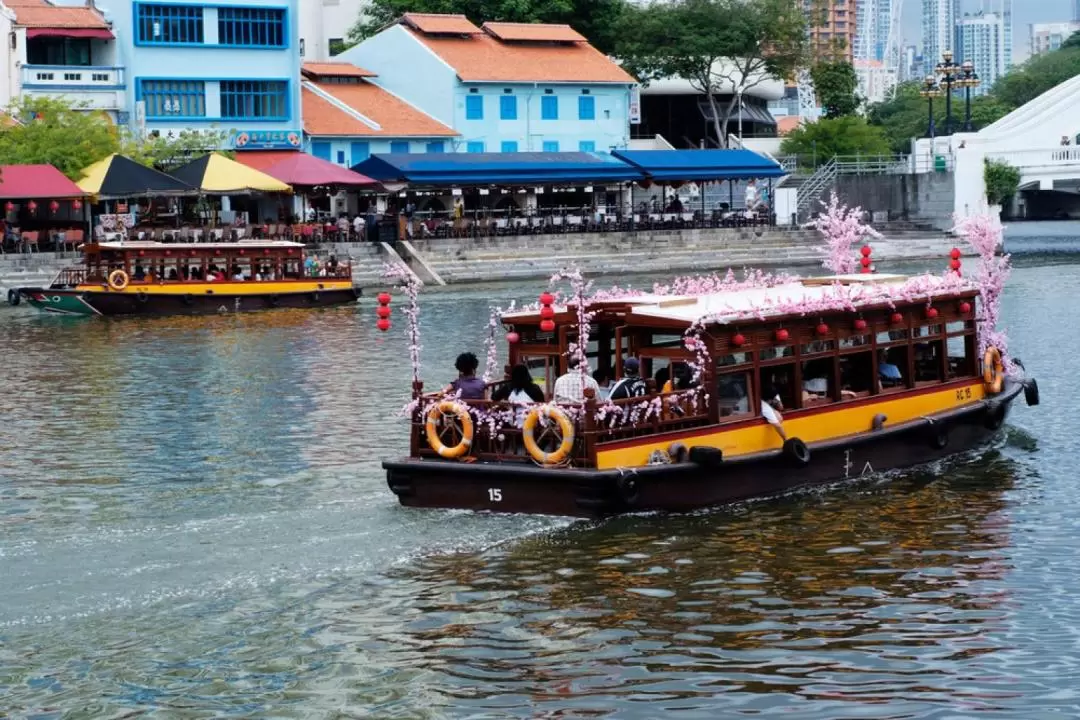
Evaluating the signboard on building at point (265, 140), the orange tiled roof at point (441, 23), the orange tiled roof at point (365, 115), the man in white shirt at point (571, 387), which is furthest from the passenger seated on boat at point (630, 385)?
the orange tiled roof at point (441, 23)

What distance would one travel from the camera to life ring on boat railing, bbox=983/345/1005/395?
23233mm

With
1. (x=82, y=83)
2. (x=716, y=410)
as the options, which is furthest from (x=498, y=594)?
(x=82, y=83)

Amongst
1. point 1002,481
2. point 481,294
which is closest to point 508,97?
point 481,294

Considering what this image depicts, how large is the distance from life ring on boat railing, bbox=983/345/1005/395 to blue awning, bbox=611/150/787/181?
3997 cm

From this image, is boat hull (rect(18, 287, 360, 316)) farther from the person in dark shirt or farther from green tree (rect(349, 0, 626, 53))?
green tree (rect(349, 0, 626, 53))

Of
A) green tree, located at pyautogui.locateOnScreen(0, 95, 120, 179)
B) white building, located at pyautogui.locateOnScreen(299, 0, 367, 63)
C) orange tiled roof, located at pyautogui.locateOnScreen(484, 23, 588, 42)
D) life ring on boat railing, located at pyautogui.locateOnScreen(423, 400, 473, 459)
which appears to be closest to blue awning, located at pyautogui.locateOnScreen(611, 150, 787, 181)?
orange tiled roof, located at pyautogui.locateOnScreen(484, 23, 588, 42)

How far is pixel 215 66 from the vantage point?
60094 millimetres

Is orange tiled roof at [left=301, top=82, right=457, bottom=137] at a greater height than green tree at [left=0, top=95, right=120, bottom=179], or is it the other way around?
orange tiled roof at [left=301, top=82, right=457, bottom=137]

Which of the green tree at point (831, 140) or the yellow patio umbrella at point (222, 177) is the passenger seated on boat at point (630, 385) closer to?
the yellow patio umbrella at point (222, 177)

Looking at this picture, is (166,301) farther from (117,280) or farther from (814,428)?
(814,428)

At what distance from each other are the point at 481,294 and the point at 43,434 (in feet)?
82.8

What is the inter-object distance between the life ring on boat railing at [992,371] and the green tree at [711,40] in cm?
5144

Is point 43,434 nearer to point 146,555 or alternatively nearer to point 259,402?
point 259,402

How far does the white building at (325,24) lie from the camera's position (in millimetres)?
78250
